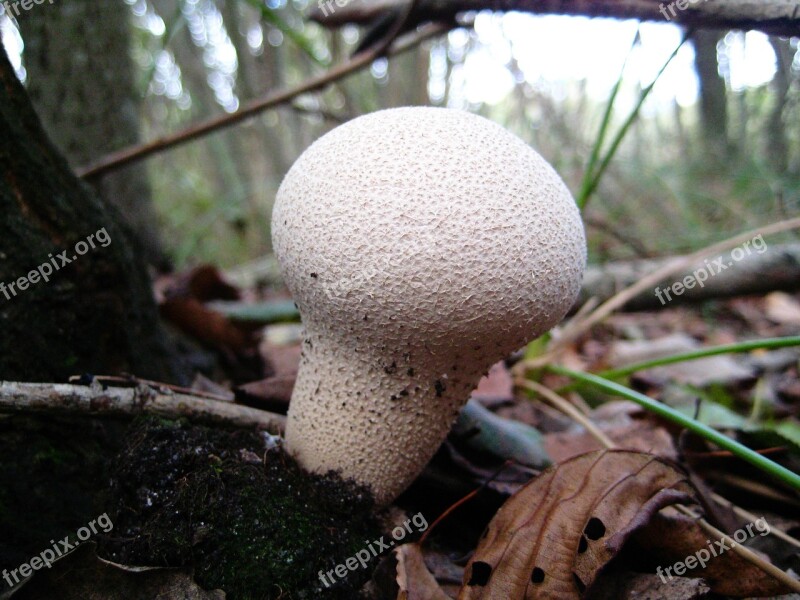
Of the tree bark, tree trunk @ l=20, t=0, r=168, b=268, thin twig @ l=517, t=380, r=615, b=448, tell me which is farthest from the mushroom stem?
tree trunk @ l=20, t=0, r=168, b=268

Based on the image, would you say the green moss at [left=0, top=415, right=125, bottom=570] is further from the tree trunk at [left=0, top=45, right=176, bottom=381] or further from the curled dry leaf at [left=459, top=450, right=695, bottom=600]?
the curled dry leaf at [left=459, top=450, right=695, bottom=600]

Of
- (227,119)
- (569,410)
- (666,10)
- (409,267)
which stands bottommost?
(569,410)

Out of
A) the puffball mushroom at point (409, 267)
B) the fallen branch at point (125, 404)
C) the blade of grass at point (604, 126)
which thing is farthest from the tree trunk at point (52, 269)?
the blade of grass at point (604, 126)

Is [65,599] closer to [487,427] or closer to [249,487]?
[249,487]

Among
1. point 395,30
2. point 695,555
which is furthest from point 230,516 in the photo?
point 395,30

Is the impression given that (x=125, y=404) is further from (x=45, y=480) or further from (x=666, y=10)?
(x=666, y=10)

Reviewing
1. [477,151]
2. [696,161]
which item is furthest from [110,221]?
[696,161]
